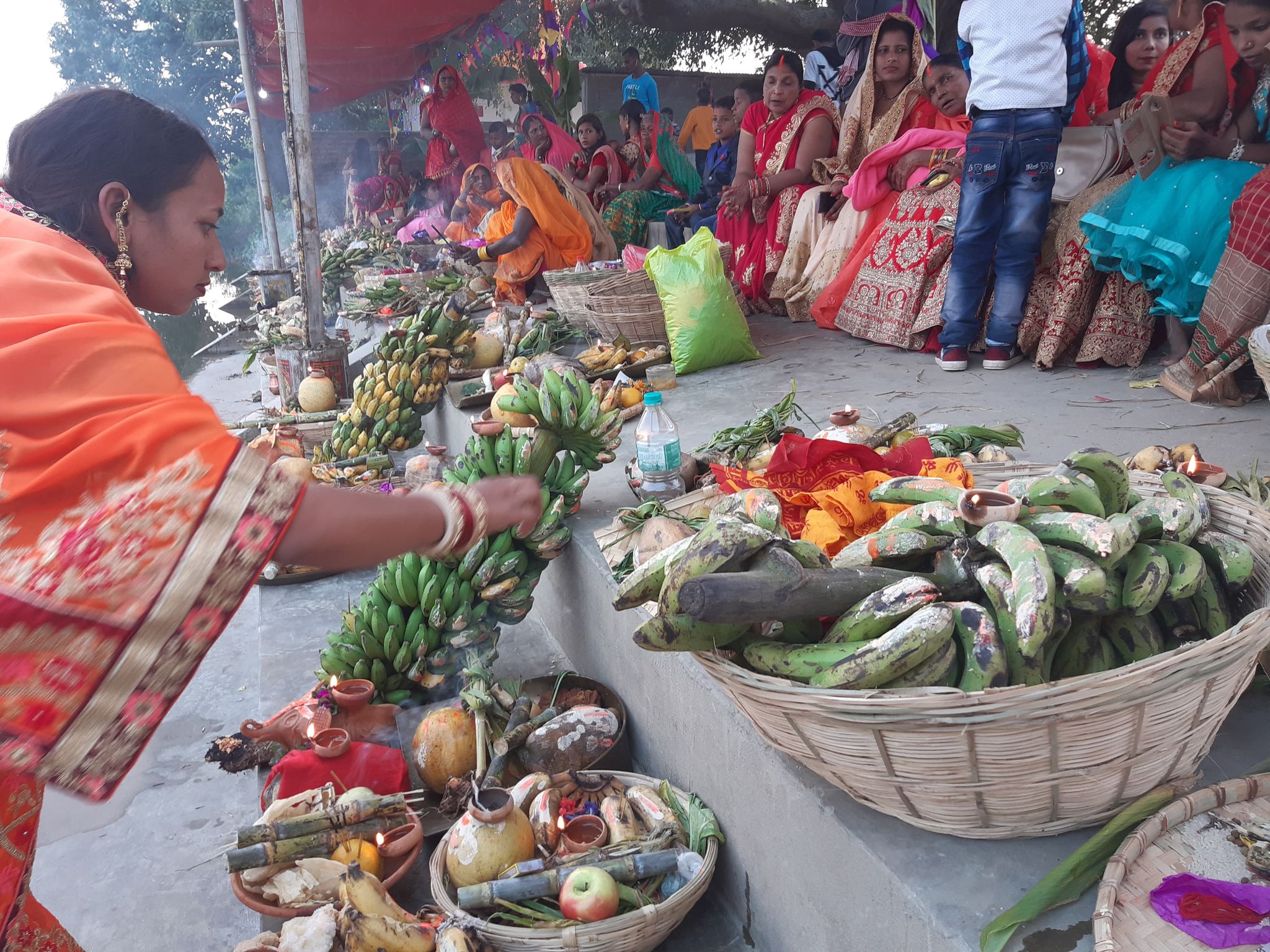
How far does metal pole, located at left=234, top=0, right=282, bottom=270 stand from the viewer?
30.8 ft

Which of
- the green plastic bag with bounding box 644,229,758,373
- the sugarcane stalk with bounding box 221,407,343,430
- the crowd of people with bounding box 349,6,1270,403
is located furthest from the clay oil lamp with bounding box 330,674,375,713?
the crowd of people with bounding box 349,6,1270,403

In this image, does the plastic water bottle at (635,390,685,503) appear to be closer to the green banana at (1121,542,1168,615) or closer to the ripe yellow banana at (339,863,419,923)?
the ripe yellow banana at (339,863,419,923)

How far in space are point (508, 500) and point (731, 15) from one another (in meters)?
9.85

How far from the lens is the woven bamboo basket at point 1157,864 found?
1.02 m

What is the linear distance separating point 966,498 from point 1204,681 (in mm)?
404

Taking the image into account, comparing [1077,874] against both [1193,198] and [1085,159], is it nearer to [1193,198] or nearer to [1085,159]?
[1193,198]

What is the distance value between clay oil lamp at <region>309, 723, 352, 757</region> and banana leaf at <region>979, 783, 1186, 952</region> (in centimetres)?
165

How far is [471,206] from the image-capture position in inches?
380

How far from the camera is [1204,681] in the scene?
1.08 metres

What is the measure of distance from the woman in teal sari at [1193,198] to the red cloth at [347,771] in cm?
315

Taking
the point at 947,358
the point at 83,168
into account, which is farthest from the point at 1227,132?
the point at 83,168

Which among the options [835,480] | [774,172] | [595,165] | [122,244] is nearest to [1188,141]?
[835,480]

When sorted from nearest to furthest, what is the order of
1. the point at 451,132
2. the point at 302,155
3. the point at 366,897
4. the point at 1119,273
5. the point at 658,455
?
the point at 366,897
the point at 658,455
the point at 1119,273
the point at 302,155
the point at 451,132

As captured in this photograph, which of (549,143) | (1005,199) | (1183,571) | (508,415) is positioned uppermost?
(549,143)
